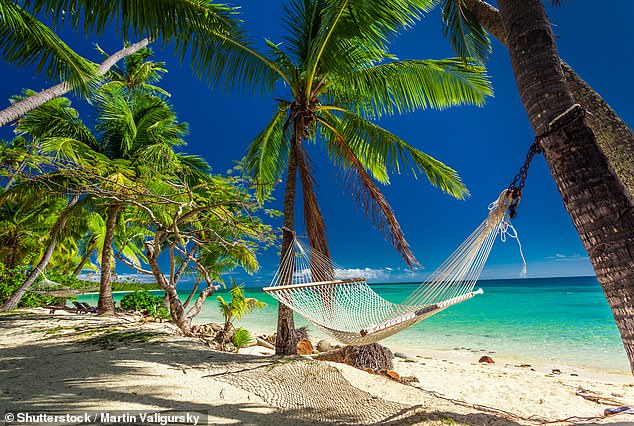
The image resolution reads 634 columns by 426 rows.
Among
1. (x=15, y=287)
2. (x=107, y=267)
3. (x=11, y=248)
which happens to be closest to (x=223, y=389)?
(x=107, y=267)

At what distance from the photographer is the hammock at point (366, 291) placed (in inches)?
66.5

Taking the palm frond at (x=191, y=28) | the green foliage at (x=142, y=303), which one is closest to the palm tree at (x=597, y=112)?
the palm frond at (x=191, y=28)

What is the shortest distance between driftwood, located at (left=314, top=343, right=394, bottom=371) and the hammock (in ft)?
2.89

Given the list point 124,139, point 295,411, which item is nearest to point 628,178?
point 295,411

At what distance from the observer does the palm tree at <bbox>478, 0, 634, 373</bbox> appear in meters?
1.09

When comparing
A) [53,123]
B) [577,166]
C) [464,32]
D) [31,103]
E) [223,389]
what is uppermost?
[53,123]

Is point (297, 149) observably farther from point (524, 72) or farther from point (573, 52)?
point (573, 52)

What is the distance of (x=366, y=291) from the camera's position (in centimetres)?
288

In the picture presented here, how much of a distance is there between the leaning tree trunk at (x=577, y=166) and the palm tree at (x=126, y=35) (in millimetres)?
1863

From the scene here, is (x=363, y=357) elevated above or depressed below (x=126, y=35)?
below

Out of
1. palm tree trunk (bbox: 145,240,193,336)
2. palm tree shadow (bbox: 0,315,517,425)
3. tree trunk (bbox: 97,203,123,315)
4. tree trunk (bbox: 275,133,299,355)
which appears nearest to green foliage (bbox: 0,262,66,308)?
tree trunk (bbox: 97,203,123,315)

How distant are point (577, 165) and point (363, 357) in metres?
2.84

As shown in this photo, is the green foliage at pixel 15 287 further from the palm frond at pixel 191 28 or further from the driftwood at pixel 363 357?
the driftwood at pixel 363 357

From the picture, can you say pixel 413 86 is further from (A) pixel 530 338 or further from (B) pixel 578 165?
(A) pixel 530 338
